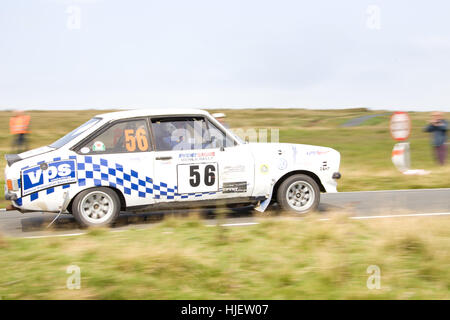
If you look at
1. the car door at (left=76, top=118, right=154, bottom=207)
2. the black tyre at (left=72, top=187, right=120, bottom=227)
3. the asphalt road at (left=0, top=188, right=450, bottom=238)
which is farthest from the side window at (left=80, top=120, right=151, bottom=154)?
the asphalt road at (left=0, top=188, right=450, bottom=238)

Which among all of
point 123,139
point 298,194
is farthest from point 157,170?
point 298,194

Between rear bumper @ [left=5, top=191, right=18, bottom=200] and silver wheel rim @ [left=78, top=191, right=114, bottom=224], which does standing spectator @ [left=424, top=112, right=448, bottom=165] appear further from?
rear bumper @ [left=5, top=191, right=18, bottom=200]

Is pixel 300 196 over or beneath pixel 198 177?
beneath

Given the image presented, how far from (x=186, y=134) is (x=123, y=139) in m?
0.95

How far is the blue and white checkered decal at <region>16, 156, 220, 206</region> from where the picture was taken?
8039 mm

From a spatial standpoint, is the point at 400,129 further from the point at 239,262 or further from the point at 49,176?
the point at 239,262

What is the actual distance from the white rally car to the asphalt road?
35cm

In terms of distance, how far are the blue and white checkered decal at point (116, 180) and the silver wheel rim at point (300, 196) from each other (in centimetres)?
166

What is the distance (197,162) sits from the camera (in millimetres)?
8492

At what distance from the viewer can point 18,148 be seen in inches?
757

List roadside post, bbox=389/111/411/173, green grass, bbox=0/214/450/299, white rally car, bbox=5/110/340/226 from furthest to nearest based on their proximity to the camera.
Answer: roadside post, bbox=389/111/411/173, white rally car, bbox=5/110/340/226, green grass, bbox=0/214/450/299

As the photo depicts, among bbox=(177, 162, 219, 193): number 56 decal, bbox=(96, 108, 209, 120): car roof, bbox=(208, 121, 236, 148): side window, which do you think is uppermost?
bbox=(96, 108, 209, 120): car roof
